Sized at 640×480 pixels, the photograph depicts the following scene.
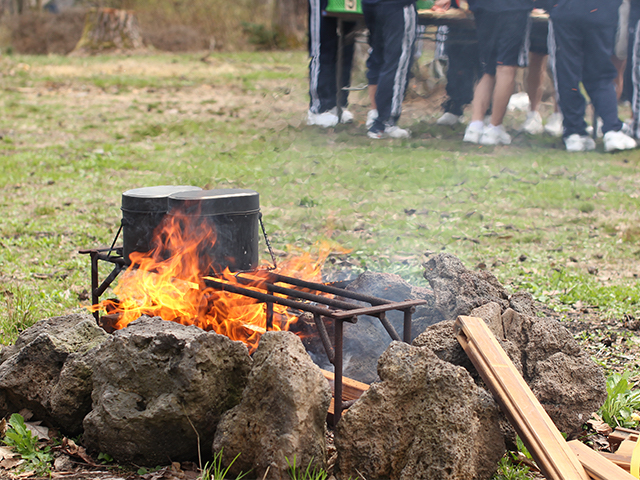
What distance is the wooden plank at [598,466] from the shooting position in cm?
225

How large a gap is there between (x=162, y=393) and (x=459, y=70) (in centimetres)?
1023

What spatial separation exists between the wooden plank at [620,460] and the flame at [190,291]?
161 cm

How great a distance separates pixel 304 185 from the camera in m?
7.46

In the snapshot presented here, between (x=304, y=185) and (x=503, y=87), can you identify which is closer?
(x=304, y=185)

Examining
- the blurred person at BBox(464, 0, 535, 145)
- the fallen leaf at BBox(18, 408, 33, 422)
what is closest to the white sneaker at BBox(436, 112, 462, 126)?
the blurred person at BBox(464, 0, 535, 145)

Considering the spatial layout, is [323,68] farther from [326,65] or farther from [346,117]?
[346,117]

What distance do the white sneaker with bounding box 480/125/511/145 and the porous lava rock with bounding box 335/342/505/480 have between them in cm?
762

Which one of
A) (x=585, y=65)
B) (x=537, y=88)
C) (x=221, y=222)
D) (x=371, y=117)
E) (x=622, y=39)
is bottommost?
(x=221, y=222)

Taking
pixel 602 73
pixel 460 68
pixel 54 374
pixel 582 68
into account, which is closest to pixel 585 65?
→ pixel 582 68

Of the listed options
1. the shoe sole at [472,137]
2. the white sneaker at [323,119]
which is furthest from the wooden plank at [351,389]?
the white sneaker at [323,119]

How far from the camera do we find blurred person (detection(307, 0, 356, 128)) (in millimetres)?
10141

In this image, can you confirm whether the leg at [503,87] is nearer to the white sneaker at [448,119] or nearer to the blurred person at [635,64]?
the white sneaker at [448,119]

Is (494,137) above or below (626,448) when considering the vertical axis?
above

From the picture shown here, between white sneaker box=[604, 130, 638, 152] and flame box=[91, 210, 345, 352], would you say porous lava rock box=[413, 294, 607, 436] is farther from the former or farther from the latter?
white sneaker box=[604, 130, 638, 152]
